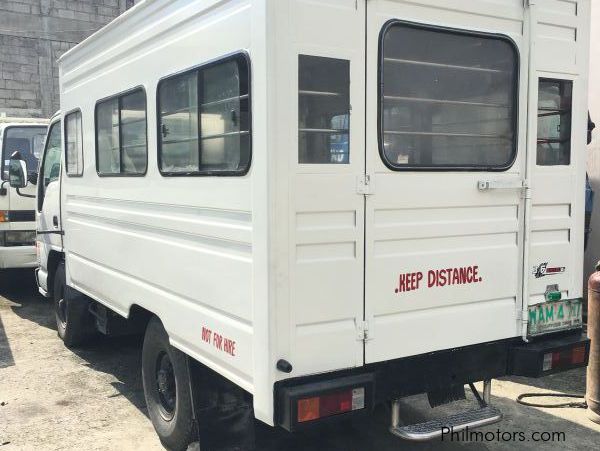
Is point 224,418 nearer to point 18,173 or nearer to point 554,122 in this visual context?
point 554,122

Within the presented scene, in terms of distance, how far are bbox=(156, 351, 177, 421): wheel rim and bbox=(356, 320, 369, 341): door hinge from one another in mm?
1421

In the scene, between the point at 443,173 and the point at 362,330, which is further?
the point at 443,173

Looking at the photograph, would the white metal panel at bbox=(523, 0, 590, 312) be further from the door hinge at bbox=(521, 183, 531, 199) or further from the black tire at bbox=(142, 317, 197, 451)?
the black tire at bbox=(142, 317, 197, 451)

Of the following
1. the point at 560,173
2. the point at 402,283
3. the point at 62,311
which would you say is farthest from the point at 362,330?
the point at 62,311

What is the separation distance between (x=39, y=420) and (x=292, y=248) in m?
2.82

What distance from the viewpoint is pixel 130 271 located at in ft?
13.5

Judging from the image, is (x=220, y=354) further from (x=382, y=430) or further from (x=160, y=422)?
(x=382, y=430)

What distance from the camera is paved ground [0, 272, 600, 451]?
4.01m

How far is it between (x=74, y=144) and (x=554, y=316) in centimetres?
402

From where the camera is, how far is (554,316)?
3.51 metres

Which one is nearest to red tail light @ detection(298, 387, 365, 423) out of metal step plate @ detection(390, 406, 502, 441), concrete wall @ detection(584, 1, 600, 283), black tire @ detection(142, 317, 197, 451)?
metal step plate @ detection(390, 406, 502, 441)

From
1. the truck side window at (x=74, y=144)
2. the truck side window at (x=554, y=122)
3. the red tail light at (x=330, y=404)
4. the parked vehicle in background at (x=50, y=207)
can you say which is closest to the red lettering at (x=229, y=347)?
the red tail light at (x=330, y=404)

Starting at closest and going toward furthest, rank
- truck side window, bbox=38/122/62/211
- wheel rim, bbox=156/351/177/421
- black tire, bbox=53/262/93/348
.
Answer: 1. wheel rim, bbox=156/351/177/421
2. black tire, bbox=53/262/93/348
3. truck side window, bbox=38/122/62/211

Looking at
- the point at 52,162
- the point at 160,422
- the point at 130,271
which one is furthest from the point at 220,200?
the point at 52,162
